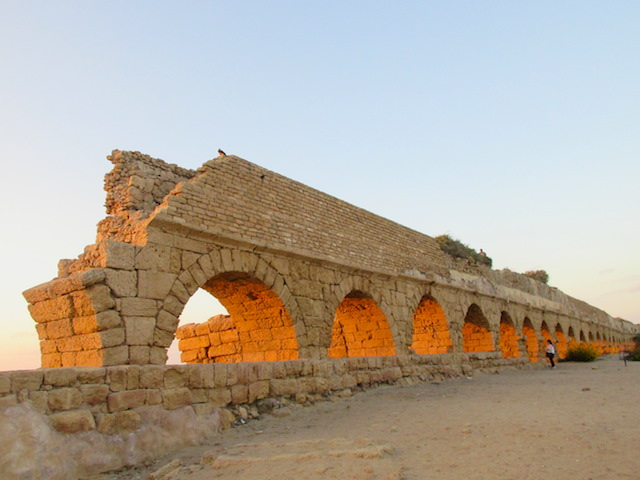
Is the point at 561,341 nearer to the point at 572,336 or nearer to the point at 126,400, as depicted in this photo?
the point at 572,336

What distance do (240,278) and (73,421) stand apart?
402cm

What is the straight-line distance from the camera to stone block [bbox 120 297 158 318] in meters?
6.30

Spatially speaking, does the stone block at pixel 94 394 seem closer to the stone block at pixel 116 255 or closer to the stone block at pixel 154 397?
the stone block at pixel 154 397

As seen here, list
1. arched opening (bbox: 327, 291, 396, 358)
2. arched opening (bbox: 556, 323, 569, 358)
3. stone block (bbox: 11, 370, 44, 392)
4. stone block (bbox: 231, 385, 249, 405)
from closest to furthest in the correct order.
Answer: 1. stone block (bbox: 11, 370, 44, 392)
2. stone block (bbox: 231, 385, 249, 405)
3. arched opening (bbox: 327, 291, 396, 358)
4. arched opening (bbox: 556, 323, 569, 358)

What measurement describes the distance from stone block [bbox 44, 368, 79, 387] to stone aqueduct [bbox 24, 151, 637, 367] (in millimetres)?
1276

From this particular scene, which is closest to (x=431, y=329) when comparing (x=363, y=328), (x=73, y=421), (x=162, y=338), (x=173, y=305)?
(x=363, y=328)

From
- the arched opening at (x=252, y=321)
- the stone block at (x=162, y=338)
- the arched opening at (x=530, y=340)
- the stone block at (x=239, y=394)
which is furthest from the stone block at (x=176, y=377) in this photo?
the arched opening at (x=530, y=340)

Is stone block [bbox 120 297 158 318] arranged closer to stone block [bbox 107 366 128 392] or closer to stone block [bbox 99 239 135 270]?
stone block [bbox 99 239 135 270]

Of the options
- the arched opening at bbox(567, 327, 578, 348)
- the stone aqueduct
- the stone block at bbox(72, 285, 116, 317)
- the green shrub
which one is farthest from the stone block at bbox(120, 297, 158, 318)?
the arched opening at bbox(567, 327, 578, 348)

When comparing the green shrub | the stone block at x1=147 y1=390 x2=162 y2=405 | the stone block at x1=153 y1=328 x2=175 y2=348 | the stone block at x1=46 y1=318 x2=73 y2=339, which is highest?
the stone block at x1=46 y1=318 x2=73 y2=339

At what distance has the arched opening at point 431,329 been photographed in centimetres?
1285

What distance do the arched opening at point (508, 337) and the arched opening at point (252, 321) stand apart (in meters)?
10.7

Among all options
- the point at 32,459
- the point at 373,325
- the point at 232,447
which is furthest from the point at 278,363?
the point at 373,325

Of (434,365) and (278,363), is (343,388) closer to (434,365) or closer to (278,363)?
(278,363)
